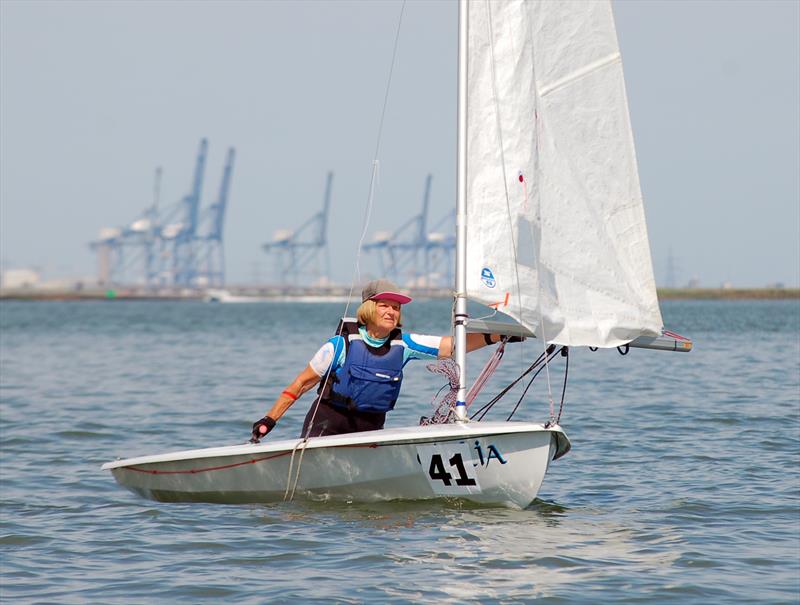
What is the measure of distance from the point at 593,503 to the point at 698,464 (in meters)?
2.64

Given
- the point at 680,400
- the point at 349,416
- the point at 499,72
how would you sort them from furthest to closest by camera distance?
the point at 680,400 < the point at 349,416 < the point at 499,72

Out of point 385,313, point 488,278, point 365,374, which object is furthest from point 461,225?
point 365,374

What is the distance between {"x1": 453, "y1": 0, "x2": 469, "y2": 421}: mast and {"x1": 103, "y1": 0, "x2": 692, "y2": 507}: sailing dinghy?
11 millimetres

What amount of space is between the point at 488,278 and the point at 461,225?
0.44 metres

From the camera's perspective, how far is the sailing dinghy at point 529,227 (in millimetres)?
8508

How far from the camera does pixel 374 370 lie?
895 centimetres

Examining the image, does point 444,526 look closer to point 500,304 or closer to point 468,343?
point 468,343

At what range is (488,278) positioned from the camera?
28.1ft

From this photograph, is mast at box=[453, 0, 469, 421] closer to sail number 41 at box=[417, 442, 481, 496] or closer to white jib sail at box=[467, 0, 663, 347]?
white jib sail at box=[467, 0, 663, 347]

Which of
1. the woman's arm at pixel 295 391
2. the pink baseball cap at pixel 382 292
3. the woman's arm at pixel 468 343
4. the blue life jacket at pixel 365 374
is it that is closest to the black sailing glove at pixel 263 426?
the woman's arm at pixel 295 391

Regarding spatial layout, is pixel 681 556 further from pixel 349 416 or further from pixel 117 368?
pixel 117 368

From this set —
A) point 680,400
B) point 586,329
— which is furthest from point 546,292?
point 680,400

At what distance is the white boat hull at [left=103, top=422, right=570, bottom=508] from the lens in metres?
8.23

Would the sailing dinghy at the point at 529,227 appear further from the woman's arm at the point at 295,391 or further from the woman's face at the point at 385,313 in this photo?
the woman's face at the point at 385,313
